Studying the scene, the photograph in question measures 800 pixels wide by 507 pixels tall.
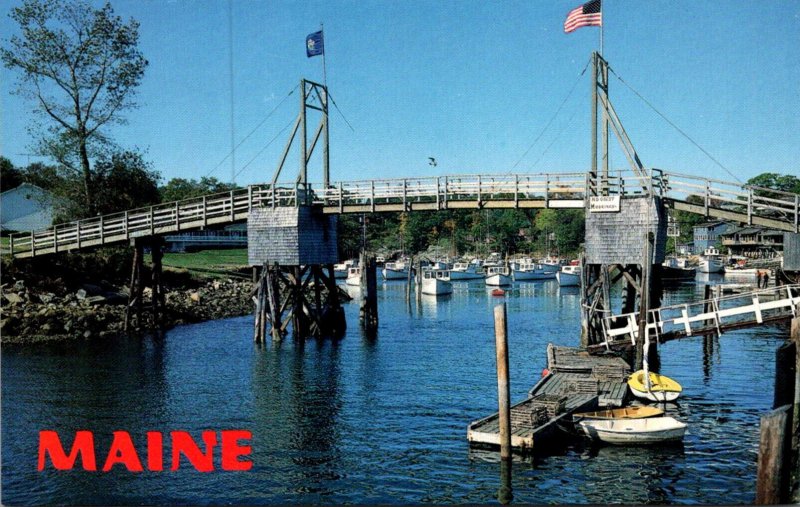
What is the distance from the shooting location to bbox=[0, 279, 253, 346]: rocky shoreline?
118 ft

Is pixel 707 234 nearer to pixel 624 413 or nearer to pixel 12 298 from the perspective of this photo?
pixel 12 298

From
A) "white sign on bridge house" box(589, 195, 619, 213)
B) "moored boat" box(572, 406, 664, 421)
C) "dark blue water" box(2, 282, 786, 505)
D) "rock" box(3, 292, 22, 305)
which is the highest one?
"white sign on bridge house" box(589, 195, 619, 213)

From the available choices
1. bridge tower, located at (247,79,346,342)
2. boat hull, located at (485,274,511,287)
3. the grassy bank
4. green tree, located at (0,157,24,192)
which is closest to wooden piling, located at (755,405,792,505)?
bridge tower, located at (247,79,346,342)

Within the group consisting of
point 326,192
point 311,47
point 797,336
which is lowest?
point 797,336

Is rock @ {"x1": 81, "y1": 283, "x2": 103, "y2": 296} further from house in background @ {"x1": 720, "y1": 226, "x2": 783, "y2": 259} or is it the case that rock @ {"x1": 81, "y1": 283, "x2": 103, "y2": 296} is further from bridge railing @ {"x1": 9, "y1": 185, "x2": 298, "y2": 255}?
house in background @ {"x1": 720, "y1": 226, "x2": 783, "y2": 259}

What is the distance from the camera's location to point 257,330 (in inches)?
1420

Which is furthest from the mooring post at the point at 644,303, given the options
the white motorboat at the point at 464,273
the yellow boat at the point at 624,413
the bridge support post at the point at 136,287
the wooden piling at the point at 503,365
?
the white motorboat at the point at 464,273

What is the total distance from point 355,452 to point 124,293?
105 ft

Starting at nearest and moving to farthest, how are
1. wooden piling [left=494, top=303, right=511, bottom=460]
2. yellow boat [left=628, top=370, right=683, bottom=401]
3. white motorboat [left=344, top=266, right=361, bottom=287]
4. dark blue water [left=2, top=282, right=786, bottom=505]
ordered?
dark blue water [left=2, top=282, right=786, bottom=505]
wooden piling [left=494, top=303, right=511, bottom=460]
yellow boat [left=628, top=370, right=683, bottom=401]
white motorboat [left=344, top=266, right=361, bottom=287]

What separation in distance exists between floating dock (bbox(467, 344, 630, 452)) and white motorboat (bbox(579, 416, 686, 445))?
2.65 ft

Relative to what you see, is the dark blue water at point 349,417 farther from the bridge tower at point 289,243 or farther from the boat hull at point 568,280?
the boat hull at point 568,280

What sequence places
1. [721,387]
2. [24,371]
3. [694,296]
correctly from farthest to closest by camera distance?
[694,296] → [24,371] → [721,387]

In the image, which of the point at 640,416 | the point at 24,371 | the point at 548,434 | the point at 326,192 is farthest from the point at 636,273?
the point at 24,371

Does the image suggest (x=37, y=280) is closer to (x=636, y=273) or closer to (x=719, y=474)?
(x=636, y=273)
